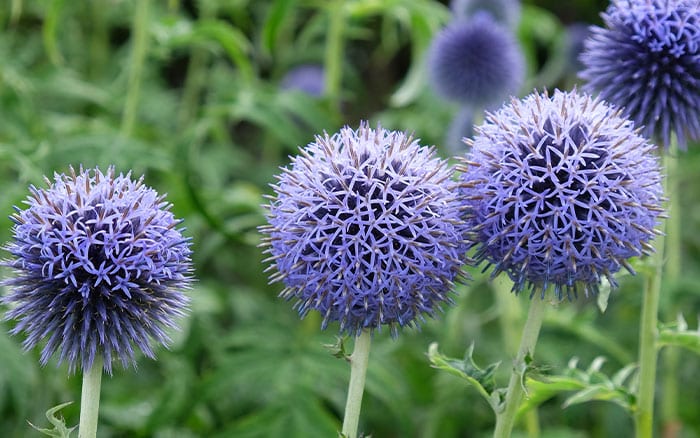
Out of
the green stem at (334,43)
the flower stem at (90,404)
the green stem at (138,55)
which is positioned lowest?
the flower stem at (90,404)

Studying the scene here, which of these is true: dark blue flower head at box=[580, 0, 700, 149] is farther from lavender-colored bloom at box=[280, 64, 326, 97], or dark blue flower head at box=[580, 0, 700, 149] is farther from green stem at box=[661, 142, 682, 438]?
lavender-colored bloom at box=[280, 64, 326, 97]

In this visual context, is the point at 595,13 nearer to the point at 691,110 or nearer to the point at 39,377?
the point at 691,110

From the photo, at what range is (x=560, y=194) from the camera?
1.59 m

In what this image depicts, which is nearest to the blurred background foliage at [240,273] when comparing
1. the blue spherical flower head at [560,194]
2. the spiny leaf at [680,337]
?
the spiny leaf at [680,337]

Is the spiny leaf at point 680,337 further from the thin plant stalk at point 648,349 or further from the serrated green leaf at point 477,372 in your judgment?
the serrated green leaf at point 477,372

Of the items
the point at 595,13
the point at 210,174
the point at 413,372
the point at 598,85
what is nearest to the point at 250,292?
the point at 210,174

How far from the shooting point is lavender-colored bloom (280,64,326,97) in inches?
→ 200

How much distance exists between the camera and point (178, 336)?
126 inches

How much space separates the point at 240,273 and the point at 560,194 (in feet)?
10.3

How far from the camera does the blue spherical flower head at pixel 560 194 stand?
62.7 inches

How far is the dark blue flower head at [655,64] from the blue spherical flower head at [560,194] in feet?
1.44

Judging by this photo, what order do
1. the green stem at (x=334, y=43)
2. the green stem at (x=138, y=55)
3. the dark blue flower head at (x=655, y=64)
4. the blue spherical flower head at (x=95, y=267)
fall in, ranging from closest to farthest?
the blue spherical flower head at (x=95, y=267)
the dark blue flower head at (x=655, y=64)
the green stem at (x=138, y=55)
the green stem at (x=334, y=43)

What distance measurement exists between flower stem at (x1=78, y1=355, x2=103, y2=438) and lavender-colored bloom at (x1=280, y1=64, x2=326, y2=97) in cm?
343

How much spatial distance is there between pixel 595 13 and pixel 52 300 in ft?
15.3
